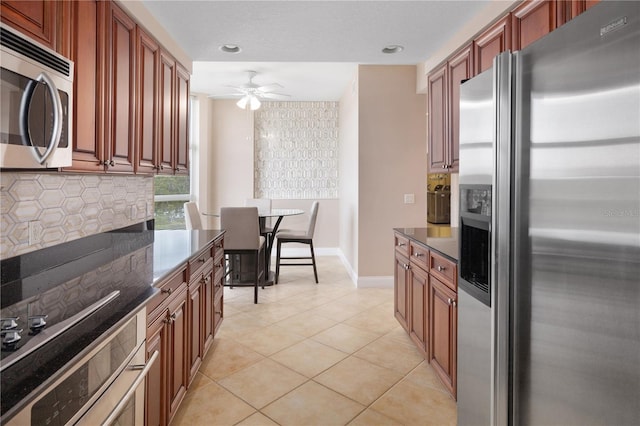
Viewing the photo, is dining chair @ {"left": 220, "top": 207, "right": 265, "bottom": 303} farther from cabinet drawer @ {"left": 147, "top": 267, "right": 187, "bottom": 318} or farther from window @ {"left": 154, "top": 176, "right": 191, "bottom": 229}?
cabinet drawer @ {"left": 147, "top": 267, "right": 187, "bottom": 318}

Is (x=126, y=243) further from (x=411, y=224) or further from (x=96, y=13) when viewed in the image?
(x=411, y=224)

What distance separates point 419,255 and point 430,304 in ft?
1.18

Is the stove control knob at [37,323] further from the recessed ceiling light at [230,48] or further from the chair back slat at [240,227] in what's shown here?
the chair back slat at [240,227]

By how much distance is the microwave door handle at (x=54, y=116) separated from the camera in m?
1.19

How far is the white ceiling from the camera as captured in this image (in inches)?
95.7

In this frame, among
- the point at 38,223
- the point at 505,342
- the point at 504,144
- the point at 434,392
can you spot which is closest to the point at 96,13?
the point at 38,223

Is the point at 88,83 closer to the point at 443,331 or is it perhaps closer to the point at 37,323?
the point at 37,323

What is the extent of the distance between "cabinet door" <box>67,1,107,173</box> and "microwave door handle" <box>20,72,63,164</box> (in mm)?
315

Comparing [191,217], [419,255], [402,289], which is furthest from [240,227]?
[419,255]

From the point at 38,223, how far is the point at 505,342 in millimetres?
2183

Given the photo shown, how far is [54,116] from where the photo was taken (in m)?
1.32

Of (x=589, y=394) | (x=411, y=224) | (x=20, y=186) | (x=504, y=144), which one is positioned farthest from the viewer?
(x=411, y=224)

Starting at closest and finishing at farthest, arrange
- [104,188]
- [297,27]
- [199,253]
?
[199,253]
[104,188]
[297,27]

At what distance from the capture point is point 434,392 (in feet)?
→ 7.57
